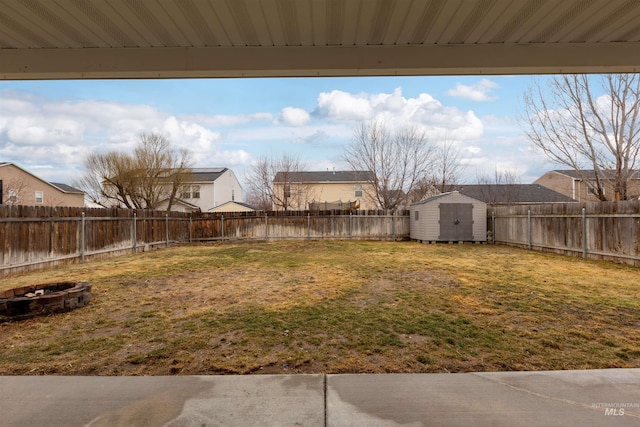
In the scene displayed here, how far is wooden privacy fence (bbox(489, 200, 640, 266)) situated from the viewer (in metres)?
8.15

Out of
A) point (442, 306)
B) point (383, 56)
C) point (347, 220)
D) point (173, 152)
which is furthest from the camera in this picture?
point (173, 152)

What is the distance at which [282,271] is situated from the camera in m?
7.67

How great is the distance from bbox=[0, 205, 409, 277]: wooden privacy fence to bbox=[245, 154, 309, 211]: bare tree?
8.91 metres

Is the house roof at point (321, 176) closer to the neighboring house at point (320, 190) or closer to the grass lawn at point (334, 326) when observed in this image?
the neighboring house at point (320, 190)

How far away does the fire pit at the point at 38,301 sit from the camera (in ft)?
13.4

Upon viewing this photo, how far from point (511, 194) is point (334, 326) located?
92.4 feet

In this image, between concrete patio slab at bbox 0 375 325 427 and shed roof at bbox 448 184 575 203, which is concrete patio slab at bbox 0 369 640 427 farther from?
shed roof at bbox 448 184 575 203

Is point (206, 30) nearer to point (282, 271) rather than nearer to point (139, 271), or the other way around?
point (282, 271)

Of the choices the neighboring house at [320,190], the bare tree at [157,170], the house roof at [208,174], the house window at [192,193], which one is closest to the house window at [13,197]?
the bare tree at [157,170]

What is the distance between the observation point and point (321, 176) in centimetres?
3153

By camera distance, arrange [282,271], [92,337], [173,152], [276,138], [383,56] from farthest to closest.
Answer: [276,138] → [173,152] → [282,271] → [92,337] → [383,56]

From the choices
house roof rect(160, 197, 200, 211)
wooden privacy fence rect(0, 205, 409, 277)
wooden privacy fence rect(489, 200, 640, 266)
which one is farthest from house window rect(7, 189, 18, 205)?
wooden privacy fence rect(489, 200, 640, 266)

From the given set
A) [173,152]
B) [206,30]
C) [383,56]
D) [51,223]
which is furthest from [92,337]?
[173,152]

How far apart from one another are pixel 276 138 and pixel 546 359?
80.3 feet
